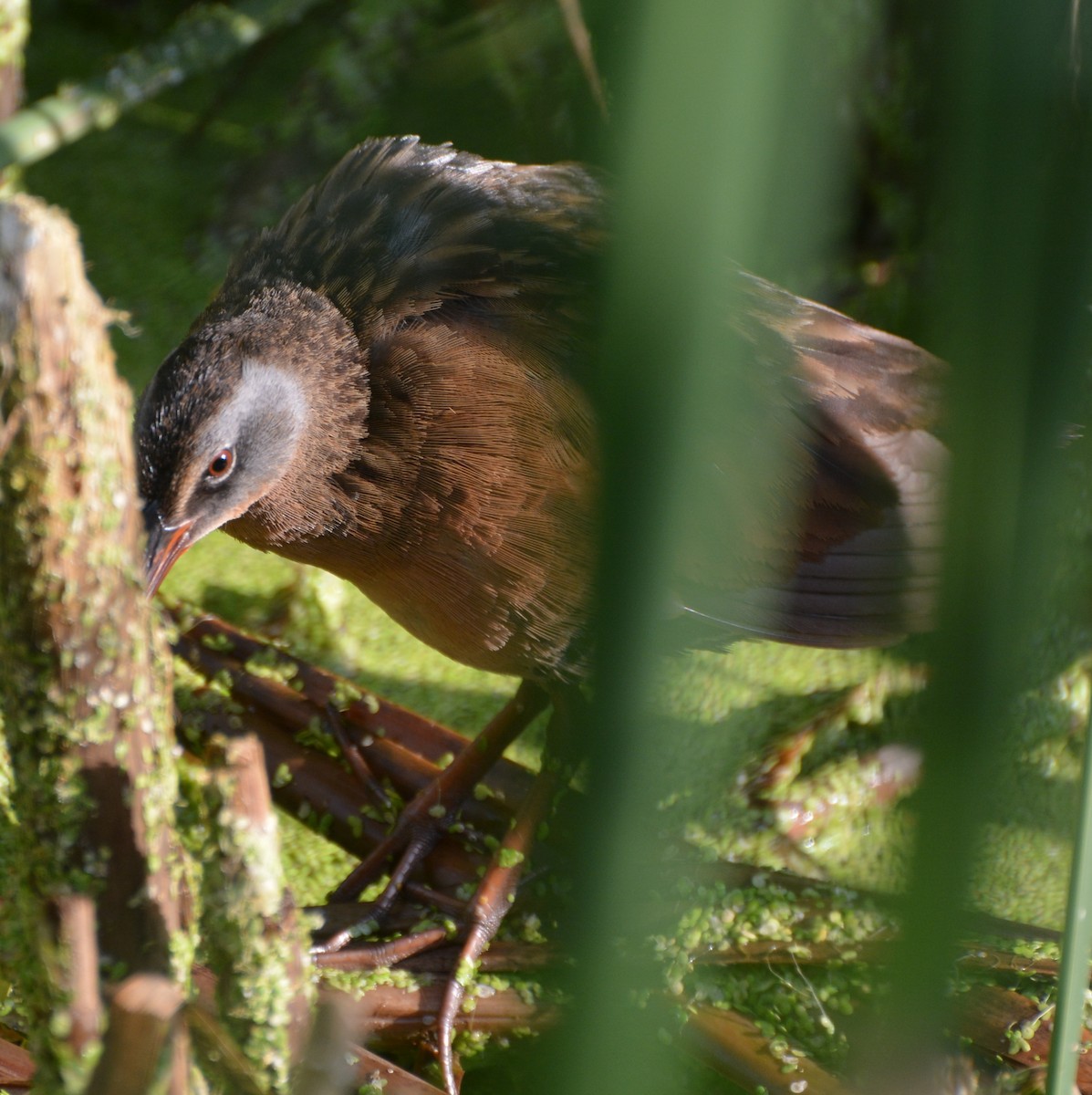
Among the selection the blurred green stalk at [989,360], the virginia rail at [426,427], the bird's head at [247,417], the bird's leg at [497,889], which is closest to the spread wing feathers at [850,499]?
the virginia rail at [426,427]

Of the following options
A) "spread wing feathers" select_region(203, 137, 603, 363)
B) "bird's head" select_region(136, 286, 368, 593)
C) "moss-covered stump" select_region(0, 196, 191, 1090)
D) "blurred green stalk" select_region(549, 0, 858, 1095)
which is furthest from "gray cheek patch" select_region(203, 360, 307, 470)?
"blurred green stalk" select_region(549, 0, 858, 1095)

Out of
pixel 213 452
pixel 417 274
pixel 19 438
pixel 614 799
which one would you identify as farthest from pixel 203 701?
pixel 614 799

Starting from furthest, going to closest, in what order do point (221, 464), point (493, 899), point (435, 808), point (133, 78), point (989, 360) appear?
point (133, 78), point (435, 808), point (493, 899), point (221, 464), point (989, 360)

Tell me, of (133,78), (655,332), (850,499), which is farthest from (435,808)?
(655,332)

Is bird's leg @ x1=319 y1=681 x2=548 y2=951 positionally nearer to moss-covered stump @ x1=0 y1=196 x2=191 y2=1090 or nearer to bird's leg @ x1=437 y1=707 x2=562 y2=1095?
bird's leg @ x1=437 y1=707 x2=562 y2=1095

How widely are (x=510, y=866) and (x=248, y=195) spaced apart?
5.98ft

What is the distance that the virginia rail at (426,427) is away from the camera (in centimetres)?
135

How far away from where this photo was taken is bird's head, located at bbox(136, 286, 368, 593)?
132 cm

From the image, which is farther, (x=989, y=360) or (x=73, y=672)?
(x=73, y=672)

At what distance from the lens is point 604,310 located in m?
0.33

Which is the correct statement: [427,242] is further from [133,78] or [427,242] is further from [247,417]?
[133,78]

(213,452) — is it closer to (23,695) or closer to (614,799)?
(23,695)

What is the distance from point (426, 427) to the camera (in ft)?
4.56

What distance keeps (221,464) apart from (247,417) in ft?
0.20
